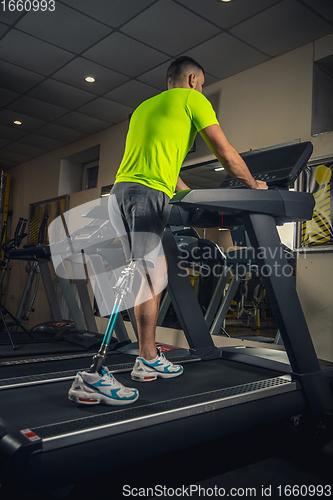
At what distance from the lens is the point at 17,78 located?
14.2 ft

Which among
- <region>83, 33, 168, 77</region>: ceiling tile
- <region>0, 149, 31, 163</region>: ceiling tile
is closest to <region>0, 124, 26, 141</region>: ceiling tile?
<region>0, 149, 31, 163</region>: ceiling tile

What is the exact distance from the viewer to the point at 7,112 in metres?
5.21

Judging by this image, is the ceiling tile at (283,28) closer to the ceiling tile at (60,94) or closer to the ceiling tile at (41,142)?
the ceiling tile at (60,94)

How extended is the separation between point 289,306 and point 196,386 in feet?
1.77

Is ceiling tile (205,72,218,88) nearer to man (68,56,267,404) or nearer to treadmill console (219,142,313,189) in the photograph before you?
treadmill console (219,142,313,189)

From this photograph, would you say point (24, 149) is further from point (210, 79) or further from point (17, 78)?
point (210, 79)

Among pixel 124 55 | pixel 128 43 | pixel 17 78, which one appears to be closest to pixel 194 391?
pixel 128 43

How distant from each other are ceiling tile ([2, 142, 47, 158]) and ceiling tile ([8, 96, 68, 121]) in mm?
1334

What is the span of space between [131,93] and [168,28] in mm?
1274

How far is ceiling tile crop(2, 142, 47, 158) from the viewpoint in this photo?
21.3ft

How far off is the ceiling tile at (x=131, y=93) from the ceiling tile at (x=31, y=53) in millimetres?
714

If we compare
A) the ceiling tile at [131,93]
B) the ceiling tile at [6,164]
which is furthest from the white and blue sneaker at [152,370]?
the ceiling tile at [6,164]

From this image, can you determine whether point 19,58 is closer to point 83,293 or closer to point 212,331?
point 83,293

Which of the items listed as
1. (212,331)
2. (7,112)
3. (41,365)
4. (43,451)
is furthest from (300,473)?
(7,112)
